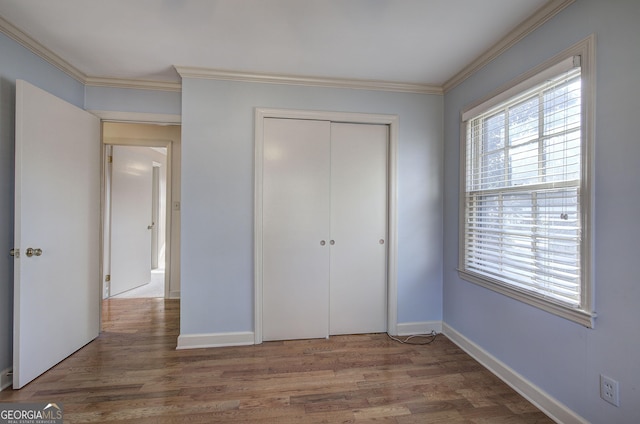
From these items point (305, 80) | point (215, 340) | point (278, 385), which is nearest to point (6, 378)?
point (215, 340)

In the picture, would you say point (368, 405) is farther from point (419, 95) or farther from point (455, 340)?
point (419, 95)

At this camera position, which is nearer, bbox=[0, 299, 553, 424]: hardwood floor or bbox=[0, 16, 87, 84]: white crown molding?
bbox=[0, 299, 553, 424]: hardwood floor

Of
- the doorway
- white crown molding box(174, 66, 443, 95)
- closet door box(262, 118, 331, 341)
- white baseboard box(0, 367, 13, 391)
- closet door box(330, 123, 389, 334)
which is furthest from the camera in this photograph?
the doorway

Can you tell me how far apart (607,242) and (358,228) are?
1.67m

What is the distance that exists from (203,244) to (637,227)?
2716 millimetres

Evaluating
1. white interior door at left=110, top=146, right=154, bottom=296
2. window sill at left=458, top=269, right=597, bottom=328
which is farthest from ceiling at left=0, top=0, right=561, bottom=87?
white interior door at left=110, top=146, right=154, bottom=296

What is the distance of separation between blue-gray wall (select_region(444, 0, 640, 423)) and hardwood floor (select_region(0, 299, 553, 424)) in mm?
334

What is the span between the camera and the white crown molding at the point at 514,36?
5.23 feet

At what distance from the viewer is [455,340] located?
8.30ft

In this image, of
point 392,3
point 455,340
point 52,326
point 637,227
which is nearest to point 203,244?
point 52,326

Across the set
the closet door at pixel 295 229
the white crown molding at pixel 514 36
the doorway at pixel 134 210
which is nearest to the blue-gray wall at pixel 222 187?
the closet door at pixel 295 229

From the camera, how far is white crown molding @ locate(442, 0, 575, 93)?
1593 mm

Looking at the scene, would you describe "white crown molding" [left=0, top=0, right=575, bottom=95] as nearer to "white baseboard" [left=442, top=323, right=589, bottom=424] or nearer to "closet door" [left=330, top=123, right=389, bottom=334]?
"closet door" [left=330, top=123, right=389, bottom=334]

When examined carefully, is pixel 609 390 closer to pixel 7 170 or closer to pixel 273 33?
pixel 273 33
